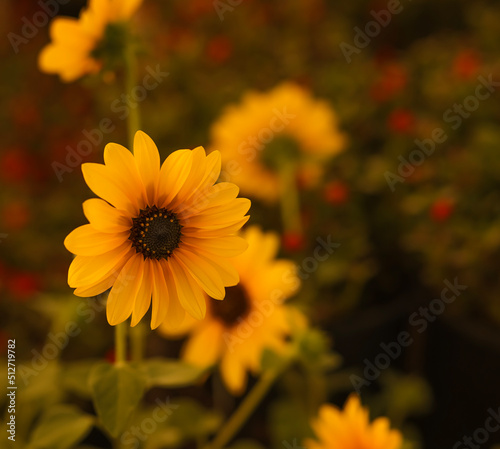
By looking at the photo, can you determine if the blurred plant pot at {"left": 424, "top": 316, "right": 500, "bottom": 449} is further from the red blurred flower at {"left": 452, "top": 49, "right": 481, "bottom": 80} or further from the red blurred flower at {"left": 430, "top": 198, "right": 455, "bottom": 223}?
the red blurred flower at {"left": 452, "top": 49, "right": 481, "bottom": 80}

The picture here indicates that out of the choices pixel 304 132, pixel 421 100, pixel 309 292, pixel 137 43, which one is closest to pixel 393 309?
pixel 309 292

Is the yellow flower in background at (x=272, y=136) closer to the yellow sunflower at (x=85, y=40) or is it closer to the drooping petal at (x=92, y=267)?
the yellow sunflower at (x=85, y=40)

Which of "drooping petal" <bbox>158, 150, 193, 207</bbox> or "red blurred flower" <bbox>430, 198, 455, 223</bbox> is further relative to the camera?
"red blurred flower" <bbox>430, 198, 455, 223</bbox>

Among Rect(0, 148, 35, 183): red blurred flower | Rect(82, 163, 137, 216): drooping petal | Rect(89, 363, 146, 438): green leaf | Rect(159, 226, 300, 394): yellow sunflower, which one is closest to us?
Rect(82, 163, 137, 216): drooping petal

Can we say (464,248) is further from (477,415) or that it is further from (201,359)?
(201,359)

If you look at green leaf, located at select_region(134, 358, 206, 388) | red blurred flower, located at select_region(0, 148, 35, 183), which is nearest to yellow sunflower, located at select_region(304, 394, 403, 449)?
green leaf, located at select_region(134, 358, 206, 388)

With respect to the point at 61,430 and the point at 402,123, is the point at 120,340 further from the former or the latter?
the point at 402,123
